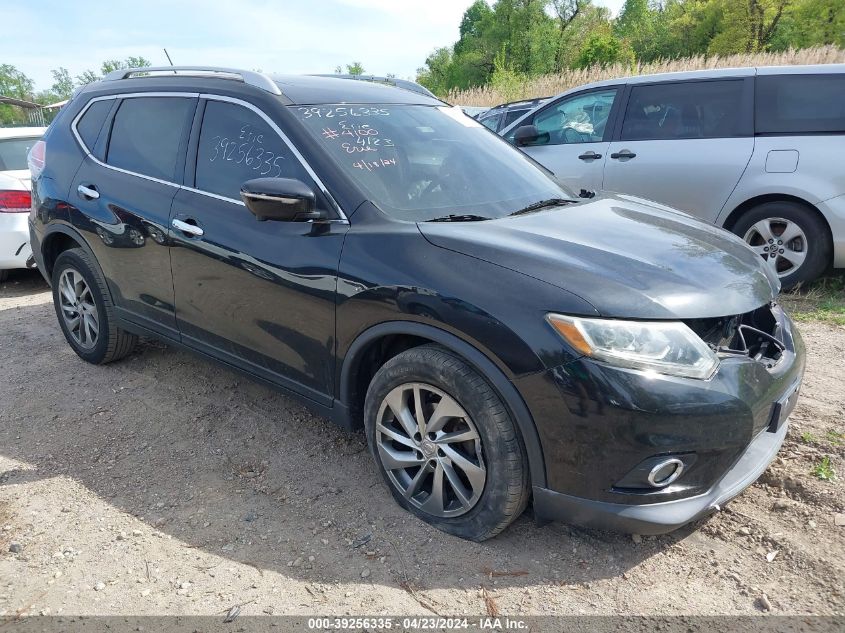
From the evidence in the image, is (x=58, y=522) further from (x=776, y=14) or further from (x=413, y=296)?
(x=776, y=14)

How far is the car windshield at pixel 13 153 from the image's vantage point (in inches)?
259

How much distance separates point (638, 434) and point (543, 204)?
1.48 m

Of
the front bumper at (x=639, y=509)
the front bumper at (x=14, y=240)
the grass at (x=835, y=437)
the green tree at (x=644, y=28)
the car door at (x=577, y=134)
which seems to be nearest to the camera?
the front bumper at (x=639, y=509)

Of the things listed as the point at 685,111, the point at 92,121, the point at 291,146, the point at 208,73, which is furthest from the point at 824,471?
the point at 92,121

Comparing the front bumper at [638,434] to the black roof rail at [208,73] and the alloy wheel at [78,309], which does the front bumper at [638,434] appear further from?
the alloy wheel at [78,309]

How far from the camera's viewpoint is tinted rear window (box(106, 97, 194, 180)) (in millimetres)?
3535

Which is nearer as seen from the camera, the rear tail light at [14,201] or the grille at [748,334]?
the grille at [748,334]

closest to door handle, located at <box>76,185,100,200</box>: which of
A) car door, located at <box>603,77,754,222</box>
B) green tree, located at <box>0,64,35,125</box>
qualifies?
car door, located at <box>603,77,754,222</box>

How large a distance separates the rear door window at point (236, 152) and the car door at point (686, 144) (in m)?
4.03

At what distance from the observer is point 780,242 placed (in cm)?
543

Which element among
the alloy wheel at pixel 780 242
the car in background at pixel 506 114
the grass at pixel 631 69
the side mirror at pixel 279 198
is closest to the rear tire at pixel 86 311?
the side mirror at pixel 279 198

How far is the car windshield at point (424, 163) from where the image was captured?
289 cm

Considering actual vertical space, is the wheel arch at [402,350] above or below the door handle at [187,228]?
below

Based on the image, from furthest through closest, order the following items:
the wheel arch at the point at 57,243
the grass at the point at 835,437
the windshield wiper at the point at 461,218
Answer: the wheel arch at the point at 57,243
the grass at the point at 835,437
the windshield wiper at the point at 461,218
